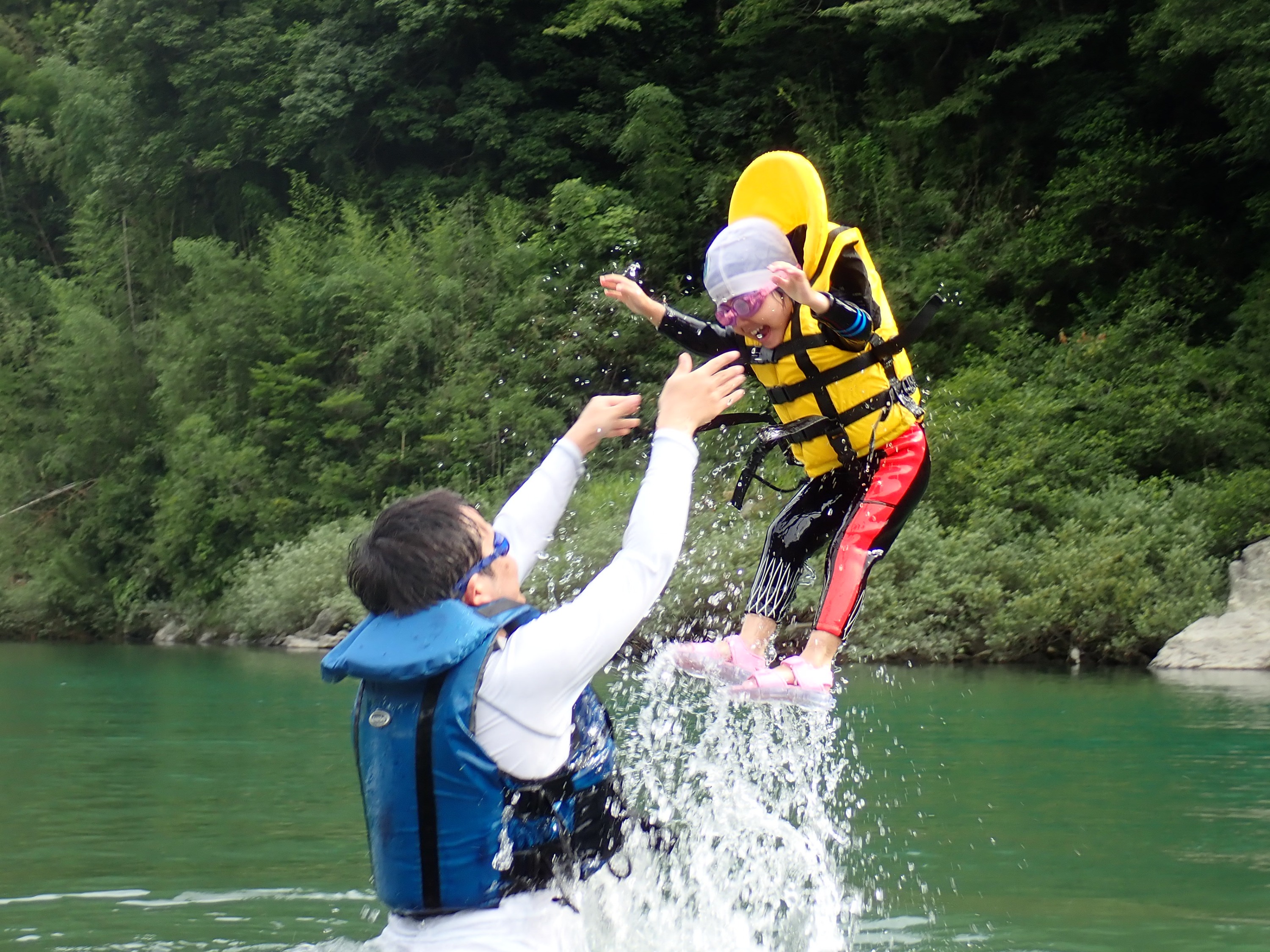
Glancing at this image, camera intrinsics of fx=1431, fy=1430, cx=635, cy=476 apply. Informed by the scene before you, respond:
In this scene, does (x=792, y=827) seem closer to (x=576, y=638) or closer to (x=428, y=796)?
(x=428, y=796)

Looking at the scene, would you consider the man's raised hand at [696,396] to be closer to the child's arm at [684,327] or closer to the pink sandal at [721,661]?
the child's arm at [684,327]

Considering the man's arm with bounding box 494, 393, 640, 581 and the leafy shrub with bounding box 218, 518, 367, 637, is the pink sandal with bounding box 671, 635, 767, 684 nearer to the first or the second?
the man's arm with bounding box 494, 393, 640, 581

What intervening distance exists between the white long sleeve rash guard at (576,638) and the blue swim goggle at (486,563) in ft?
0.54

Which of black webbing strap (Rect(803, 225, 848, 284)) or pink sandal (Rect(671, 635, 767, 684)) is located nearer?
black webbing strap (Rect(803, 225, 848, 284))

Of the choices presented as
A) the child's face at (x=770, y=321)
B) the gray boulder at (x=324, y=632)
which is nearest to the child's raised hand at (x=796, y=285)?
the child's face at (x=770, y=321)

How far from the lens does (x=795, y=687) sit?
4.49 metres

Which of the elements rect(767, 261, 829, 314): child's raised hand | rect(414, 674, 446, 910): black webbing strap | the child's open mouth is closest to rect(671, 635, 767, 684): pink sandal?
the child's open mouth

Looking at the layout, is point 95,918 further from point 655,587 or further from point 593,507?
point 593,507

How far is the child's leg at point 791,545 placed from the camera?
4.86 meters

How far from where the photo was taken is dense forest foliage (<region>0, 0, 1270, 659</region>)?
16234mm

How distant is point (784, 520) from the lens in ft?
16.4

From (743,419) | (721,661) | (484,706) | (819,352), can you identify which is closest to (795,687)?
(721,661)

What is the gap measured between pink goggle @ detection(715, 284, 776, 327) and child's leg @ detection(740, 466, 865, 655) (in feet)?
2.21

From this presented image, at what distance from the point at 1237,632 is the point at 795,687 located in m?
11.3
